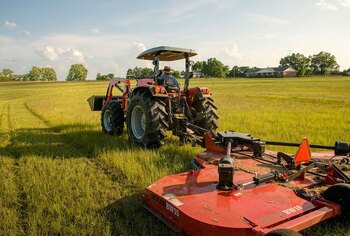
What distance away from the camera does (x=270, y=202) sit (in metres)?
3.06

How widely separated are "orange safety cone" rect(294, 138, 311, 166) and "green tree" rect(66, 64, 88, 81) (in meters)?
123

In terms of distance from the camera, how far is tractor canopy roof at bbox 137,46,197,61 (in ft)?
22.8

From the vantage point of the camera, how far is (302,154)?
3.87 m

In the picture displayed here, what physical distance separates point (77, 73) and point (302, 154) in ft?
411

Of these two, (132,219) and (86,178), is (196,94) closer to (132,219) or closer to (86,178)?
(86,178)

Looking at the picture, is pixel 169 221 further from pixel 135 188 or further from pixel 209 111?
pixel 209 111

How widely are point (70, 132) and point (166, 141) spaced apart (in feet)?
10.6

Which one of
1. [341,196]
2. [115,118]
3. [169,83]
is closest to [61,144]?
[115,118]

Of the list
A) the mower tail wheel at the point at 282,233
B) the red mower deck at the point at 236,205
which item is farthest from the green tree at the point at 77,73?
the mower tail wheel at the point at 282,233

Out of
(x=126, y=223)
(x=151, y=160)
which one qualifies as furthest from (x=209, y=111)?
(x=126, y=223)

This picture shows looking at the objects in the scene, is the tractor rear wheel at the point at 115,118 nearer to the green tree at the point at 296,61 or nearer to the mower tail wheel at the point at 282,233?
the mower tail wheel at the point at 282,233

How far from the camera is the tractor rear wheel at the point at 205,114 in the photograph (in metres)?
7.06

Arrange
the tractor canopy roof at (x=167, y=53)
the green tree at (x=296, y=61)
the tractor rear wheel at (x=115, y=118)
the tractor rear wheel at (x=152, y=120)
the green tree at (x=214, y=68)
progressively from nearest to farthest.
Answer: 1. the tractor rear wheel at (x=152, y=120)
2. the tractor canopy roof at (x=167, y=53)
3. the tractor rear wheel at (x=115, y=118)
4. the green tree at (x=214, y=68)
5. the green tree at (x=296, y=61)

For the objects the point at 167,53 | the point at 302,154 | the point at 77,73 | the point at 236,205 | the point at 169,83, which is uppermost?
the point at 77,73
